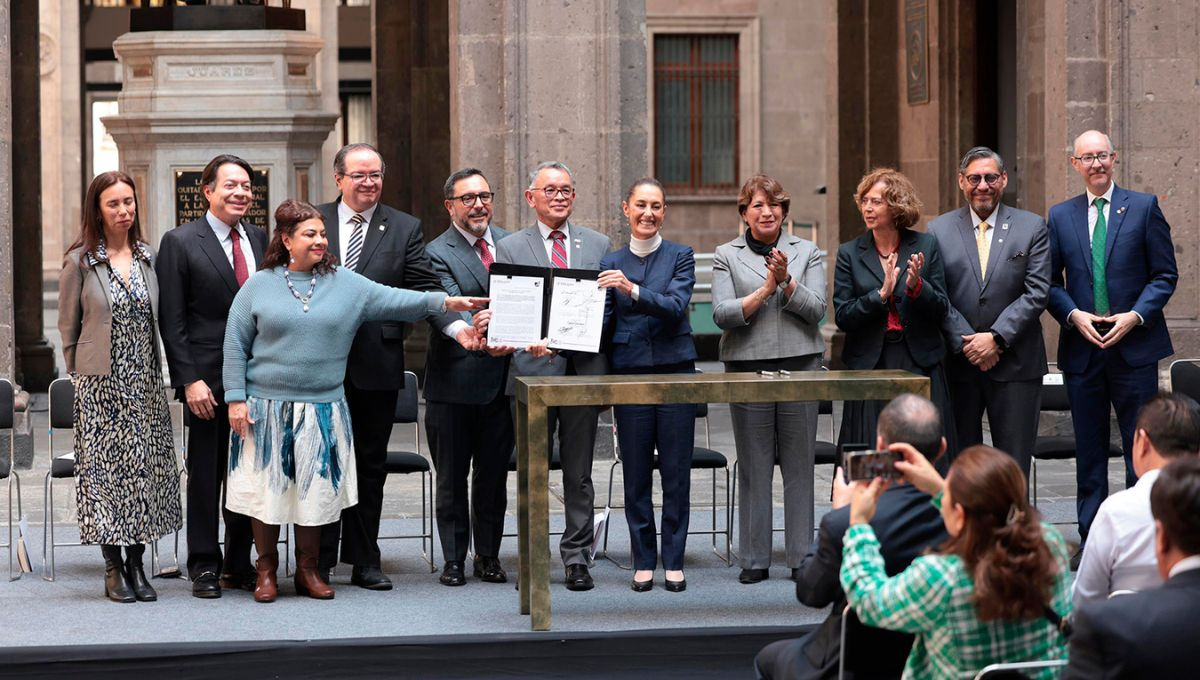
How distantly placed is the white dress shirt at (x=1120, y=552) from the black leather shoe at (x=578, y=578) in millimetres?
3247

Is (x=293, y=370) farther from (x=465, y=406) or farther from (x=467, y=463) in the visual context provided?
(x=467, y=463)

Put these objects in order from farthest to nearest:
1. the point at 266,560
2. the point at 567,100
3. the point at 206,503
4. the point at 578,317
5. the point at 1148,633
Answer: the point at 567,100
the point at 206,503
the point at 266,560
the point at 578,317
the point at 1148,633

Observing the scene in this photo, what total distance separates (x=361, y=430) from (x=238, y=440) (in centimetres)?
63

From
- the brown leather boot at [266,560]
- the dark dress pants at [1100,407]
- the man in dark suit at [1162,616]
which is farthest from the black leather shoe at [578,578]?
the man in dark suit at [1162,616]

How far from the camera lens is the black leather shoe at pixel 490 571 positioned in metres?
8.16

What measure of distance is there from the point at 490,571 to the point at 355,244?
1560 millimetres

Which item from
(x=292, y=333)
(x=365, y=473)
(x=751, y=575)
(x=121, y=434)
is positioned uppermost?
(x=292, y=333)

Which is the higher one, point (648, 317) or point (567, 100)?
point (567, 100)

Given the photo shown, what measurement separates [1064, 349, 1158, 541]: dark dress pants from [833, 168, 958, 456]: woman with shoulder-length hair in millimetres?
732

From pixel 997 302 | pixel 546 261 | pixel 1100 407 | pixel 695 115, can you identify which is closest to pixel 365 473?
pixel 546 261

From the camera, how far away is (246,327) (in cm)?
755

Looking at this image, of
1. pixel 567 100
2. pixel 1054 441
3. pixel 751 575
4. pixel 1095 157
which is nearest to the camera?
pixel 751 575

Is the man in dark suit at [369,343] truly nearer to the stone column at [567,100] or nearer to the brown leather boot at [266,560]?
the brown leather boot at [266,560]

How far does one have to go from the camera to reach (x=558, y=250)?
8.05 metres
